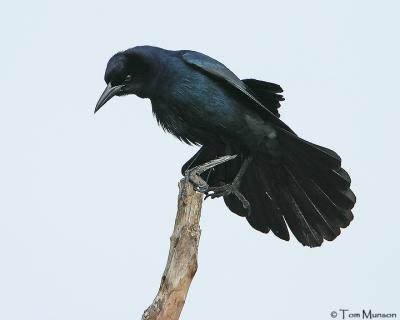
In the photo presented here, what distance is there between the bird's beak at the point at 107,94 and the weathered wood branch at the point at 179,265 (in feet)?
5.97

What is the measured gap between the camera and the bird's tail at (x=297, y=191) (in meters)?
9.09

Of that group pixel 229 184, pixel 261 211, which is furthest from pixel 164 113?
pixel 261 211

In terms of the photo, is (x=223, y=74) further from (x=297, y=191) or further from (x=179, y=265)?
(x=179, y=265)

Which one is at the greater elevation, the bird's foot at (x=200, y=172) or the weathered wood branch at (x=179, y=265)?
the bird's foot at (x=200, y=172)

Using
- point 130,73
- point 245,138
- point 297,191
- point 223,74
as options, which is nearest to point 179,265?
point 245,138

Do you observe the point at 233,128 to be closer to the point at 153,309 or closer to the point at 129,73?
the point at 129,73

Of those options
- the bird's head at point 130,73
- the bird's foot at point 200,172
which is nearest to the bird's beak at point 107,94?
the bird's head at point 130,73

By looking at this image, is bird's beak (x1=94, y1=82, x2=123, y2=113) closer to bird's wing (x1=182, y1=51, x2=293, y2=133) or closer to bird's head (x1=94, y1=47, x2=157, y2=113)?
bird's head (x1=94, y1=47, x2=157, y2=113)

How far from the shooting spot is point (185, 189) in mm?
7871

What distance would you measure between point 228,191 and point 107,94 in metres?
1.69

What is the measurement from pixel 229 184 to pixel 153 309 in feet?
8.51

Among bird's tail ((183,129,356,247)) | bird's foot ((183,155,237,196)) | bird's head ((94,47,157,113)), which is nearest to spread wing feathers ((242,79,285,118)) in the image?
bird's tail ((183,129,356,247))

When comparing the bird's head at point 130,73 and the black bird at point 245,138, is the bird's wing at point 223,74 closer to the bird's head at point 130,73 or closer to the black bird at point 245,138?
the black bird at point 245,138

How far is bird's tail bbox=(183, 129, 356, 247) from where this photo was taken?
9086mm
